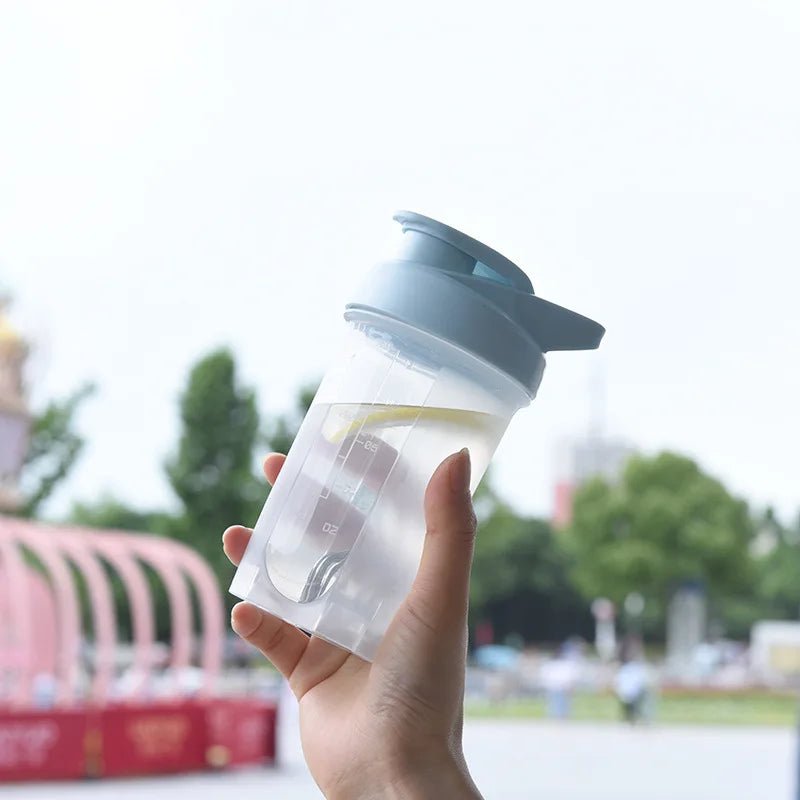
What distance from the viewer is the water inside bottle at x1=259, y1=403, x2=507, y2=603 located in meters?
1.21

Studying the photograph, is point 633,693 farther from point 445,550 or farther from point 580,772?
point 445,550

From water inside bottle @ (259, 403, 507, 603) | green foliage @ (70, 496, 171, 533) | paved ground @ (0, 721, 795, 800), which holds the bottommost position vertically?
green foliage @ (70, 496, 171, 533)

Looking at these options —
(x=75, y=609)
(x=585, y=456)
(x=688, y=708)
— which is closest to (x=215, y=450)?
(x=688, y=708)

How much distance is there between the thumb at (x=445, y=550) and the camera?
3.67ft

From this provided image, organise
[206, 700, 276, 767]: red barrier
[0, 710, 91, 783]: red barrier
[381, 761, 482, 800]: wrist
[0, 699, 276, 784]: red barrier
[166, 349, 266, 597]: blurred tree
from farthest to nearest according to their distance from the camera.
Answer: [166, 349, 266, 597]: blurred tree → [206, 700, 276, 767]: red barrier → [0, 699, 276, 784]: red barrier → [0, 710, 91, 783]: red barrier → [381, 761, 482, 800]: wrist

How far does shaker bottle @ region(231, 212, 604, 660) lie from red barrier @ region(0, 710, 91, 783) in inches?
339

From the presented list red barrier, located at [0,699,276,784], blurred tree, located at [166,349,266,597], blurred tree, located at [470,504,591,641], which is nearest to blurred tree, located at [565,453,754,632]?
blurred tree, located at [470,504,591,641]

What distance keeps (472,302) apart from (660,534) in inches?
1486

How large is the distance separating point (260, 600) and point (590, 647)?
142 ft

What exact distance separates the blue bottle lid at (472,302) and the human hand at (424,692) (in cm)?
10

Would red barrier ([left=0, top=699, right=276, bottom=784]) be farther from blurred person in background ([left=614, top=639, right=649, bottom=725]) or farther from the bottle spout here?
the bottle spout

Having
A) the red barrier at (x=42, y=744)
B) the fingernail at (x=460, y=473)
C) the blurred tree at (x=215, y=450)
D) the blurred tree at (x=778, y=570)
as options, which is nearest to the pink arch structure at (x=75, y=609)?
the red barrier at (x=42, y=744)

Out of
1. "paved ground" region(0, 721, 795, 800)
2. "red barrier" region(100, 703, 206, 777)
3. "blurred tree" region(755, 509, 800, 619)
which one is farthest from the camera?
"blurred tree" region(755, 509, 800, 619)

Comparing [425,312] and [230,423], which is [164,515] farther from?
[425,312]
